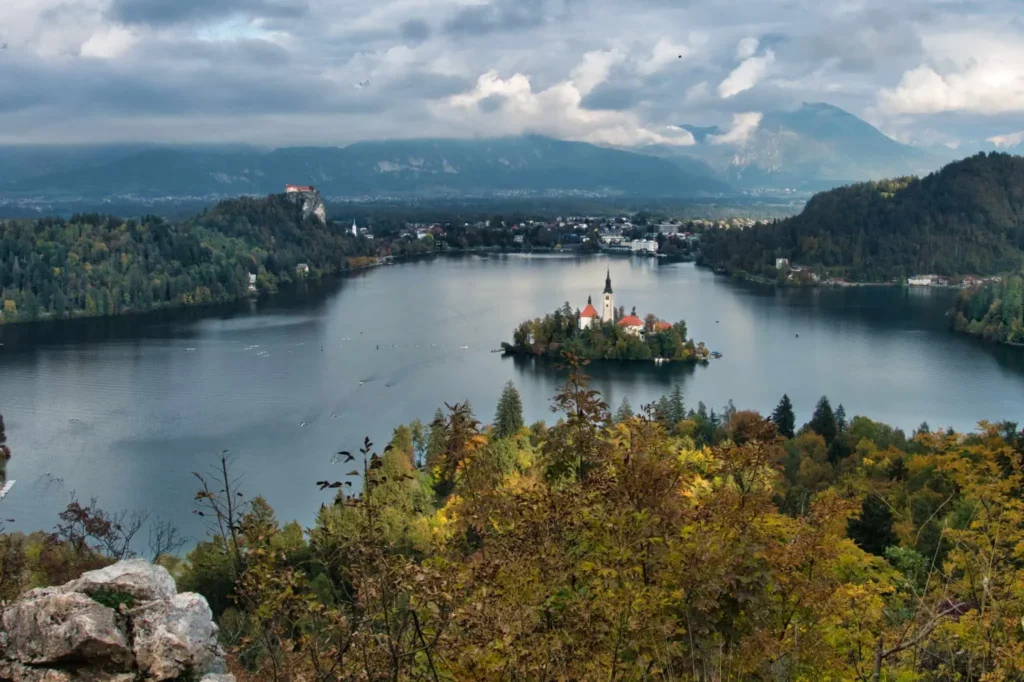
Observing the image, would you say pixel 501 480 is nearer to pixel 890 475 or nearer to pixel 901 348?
pixel 890 475

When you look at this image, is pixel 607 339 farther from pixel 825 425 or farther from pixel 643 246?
pixel 643 246

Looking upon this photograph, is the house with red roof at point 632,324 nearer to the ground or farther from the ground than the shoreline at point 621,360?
farther from the ground

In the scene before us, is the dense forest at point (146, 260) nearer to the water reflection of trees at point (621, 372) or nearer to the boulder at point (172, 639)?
the water reflection of trees at point (621, 372)

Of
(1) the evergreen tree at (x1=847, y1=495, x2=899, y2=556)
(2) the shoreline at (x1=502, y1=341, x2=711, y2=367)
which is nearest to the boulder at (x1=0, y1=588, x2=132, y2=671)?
(1) the evergreen tree at (x1=847, y1=495, x2=899, y2=556)

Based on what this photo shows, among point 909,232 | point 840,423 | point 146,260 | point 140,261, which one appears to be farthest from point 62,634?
point 909,232

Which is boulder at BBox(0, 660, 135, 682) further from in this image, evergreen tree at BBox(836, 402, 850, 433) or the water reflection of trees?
the water reflection of trees

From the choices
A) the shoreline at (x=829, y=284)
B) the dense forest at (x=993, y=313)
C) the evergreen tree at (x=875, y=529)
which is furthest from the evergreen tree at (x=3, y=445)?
the shoreline at (x=829, y=284)
